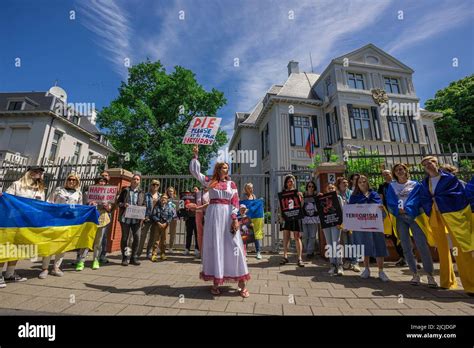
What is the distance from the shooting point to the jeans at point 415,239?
429cm

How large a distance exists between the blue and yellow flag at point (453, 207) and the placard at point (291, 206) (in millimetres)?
2602

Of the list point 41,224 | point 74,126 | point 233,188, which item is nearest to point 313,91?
point 233,188

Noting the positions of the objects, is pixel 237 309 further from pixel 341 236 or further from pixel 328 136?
pixel 328 136

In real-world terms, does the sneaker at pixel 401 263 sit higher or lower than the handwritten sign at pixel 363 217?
lower

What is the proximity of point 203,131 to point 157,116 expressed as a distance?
18516 millimetres

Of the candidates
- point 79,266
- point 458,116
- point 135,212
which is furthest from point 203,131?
point 458,116

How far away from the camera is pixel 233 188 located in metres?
4.16

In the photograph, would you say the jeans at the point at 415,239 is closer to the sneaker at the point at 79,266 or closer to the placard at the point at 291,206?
the placard at the point at 291,206

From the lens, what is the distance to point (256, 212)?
299 inches

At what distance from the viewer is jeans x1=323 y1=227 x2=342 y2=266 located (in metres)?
5.13

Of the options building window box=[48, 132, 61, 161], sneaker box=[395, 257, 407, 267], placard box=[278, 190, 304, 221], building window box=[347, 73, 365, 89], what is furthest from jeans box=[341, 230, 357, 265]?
building window box=[48, 132, 61, 161]

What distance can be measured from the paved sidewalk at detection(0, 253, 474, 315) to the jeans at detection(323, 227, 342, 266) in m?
0.34

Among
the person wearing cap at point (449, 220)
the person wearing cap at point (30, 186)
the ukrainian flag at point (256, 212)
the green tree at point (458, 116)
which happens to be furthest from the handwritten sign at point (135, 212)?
the green tree at point (458, 116)

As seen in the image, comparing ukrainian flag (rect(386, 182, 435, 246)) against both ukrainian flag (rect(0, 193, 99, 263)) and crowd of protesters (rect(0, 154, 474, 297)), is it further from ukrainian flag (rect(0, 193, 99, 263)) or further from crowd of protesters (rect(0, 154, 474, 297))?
ukrainian flag (rect(0, 193, 99, 263))
